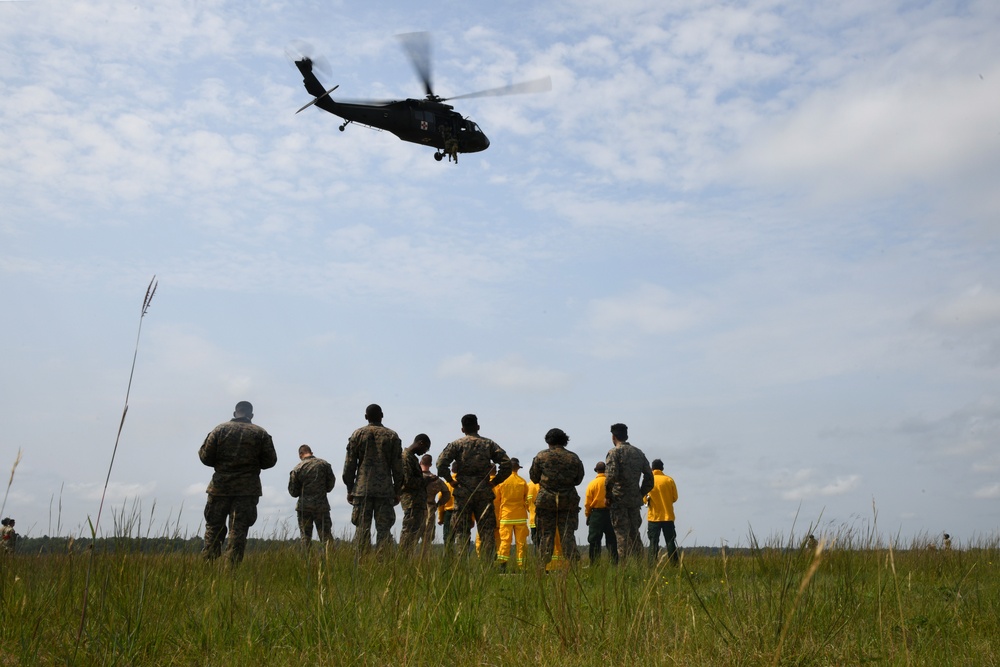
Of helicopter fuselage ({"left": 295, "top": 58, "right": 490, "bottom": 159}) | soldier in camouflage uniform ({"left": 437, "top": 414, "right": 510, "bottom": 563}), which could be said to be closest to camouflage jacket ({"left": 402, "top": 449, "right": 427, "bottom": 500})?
soldier in camouflage uniform ({"left": 437, "top": 414, "right": 510, "bottom": 563})

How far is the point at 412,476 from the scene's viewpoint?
10297mm

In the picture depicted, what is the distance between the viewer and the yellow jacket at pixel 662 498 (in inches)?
473

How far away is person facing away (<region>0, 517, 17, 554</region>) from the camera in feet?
18.3

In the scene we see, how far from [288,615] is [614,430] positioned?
7.00m

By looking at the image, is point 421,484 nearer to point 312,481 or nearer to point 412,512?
point 412,512

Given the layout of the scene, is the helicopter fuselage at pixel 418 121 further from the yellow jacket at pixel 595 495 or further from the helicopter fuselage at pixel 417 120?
the yellow jacket at pixel 595 495

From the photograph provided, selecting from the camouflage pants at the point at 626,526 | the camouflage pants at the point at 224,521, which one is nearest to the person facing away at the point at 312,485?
the camouflage pants at the point at 224,521

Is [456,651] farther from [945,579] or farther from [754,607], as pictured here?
[945,579]

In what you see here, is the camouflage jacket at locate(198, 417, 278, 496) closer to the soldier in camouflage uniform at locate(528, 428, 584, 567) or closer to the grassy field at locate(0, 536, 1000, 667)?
the soldier in camouflage uniform at locate(528, 428, 584, 567)

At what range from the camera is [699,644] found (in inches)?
152

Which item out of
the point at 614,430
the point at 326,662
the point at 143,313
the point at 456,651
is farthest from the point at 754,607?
Answer: the point at 614,430

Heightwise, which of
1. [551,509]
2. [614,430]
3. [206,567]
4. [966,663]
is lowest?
[966,663]

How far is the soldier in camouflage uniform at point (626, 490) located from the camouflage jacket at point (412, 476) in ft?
7.57

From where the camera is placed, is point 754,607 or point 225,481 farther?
point 225,481
